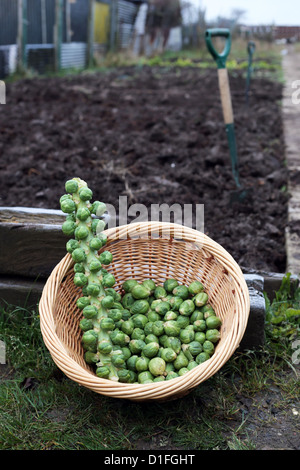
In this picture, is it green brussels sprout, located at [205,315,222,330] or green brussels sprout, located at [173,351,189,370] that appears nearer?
green brussels sprout, located at [173,351,189,370]

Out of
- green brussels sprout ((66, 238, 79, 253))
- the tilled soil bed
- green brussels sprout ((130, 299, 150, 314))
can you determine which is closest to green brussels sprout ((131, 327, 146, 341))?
green brussels sprout ((130, 299, 150, 314))

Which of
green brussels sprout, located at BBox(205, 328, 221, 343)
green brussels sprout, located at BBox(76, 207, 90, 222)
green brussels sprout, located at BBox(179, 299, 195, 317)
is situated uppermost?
green brussels sprout, located at BBox(76, 207, 90, 222)

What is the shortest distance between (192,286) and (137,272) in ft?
1.03

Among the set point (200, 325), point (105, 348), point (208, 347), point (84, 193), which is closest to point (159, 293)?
point (200, 325)

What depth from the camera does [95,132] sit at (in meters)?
5.29

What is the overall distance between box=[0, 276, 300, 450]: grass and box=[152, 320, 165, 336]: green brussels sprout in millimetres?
282

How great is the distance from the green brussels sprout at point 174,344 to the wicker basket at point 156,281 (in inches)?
7.4

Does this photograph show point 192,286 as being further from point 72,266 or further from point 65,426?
point 65,426

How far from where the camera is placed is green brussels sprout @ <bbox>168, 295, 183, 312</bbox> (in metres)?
2.17

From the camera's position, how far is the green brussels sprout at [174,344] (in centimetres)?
199

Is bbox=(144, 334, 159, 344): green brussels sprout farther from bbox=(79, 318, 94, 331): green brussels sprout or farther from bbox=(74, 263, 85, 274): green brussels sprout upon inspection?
bbox=(74, 263, 85, 274): green brussels sprout

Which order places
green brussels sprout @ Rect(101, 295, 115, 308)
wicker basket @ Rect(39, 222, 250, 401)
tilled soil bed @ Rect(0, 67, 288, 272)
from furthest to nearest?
tilled soil bed @ Rect(0, 67, 288, 272) < green brussels sprout @ Rect(101, 295, 115, 308) < wicker basket @ Rect(39, 222, 250, 401)

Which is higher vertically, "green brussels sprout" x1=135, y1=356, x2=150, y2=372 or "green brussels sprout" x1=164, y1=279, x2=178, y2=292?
"green brussels sprout" x1=164, y1=279, x2=178, y2=292

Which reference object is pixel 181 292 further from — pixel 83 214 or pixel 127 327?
pixel 83 214
